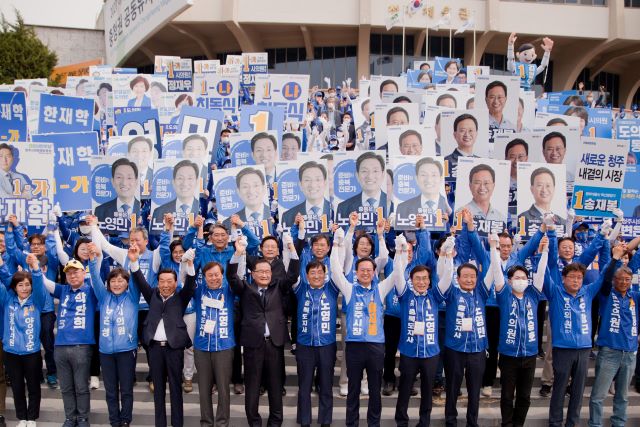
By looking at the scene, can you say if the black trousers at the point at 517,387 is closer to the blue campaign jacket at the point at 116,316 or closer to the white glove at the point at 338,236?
the white glove at the point at 338,236

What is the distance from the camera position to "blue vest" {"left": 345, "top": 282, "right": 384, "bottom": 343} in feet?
20.7

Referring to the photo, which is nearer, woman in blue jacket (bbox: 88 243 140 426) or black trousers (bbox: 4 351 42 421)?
woman in blue jacket (bbox: 88 243 140 426)

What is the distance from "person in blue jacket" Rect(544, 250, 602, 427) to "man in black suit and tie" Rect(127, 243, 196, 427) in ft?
12.5

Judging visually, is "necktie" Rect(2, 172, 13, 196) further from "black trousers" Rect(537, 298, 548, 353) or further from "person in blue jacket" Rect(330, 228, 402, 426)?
"black trousers" Rect(537, 298, 548, 353)

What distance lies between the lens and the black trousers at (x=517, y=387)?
6.33 meters

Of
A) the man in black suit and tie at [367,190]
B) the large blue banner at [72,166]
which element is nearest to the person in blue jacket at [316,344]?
the man in black suit and tie at [367,190]

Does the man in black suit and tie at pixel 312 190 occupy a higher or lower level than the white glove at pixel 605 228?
higher

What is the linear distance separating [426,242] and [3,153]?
204 inches

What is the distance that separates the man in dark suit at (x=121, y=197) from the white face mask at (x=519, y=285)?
4.50m

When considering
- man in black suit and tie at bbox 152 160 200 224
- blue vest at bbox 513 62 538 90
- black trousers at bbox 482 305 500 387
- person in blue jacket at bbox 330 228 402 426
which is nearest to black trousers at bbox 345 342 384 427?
person in blue jacket at bbox 330 228 402 426

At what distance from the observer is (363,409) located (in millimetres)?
6938

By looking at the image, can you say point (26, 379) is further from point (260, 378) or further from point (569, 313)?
point (569, 313)

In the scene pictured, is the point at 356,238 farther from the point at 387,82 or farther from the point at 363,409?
the point at 387,82

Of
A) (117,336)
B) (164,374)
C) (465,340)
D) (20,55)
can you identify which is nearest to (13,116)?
(117,336)
